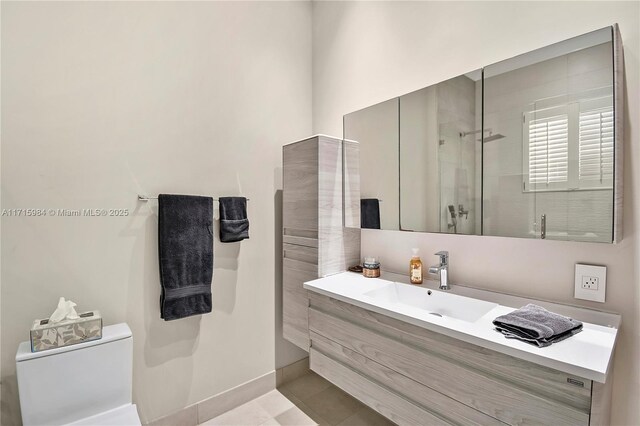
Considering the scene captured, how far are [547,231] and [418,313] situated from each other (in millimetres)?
580

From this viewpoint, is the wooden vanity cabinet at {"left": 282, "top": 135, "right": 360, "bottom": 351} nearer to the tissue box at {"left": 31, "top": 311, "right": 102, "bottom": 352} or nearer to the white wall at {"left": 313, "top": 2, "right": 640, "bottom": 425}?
the white wall at {"left": 313, "top": 2, "right": 640, "bottom": 425}

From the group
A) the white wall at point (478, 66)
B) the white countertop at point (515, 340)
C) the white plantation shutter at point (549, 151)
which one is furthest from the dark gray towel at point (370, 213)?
the white plantation shutter at point (549, 151)

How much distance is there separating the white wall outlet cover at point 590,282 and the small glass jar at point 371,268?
90cm

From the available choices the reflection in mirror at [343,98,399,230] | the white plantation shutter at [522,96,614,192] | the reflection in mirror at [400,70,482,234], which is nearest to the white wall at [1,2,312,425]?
the reflection in mirror at [343,98,399,230]

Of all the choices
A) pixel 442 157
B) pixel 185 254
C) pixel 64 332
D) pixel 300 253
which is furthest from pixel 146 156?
pixel 442 157

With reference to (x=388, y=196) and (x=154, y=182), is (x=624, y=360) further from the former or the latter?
(x=154, y=182)

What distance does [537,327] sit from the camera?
3.27 ft

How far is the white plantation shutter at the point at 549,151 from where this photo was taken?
1161 mm

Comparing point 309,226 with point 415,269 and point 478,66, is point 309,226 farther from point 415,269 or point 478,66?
point 478,66

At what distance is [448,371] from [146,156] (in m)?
1.69

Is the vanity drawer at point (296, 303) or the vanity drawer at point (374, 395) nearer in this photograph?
the vanity drawer at point (374, 395)

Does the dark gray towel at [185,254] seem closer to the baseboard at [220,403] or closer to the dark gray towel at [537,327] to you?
the baseboard at [220,403]

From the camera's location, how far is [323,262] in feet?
6.07

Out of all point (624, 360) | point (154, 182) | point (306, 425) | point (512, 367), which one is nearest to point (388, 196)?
point (512, 367)
